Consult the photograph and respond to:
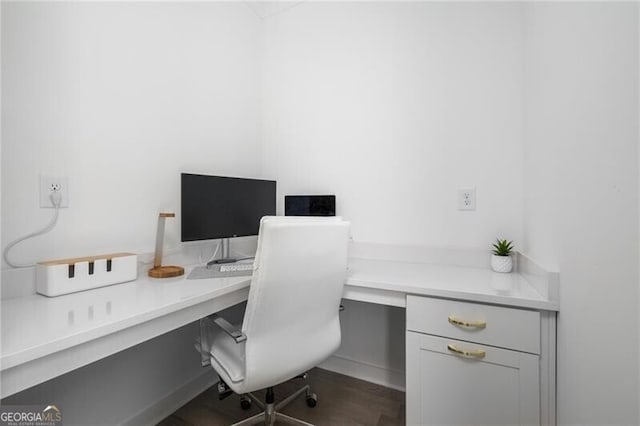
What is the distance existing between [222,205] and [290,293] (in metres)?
0.75

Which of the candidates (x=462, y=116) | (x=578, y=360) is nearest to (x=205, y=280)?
(x=578, y=360)

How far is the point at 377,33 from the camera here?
1.82m

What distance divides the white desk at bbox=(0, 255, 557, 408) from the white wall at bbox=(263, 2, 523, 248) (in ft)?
1.30

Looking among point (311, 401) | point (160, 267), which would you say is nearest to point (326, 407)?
point (311, 401)

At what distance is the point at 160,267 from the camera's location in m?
1.36

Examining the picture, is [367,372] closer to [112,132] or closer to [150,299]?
[150,299]

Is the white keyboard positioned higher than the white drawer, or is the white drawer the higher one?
the white keyboard

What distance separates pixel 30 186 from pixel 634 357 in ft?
6.01

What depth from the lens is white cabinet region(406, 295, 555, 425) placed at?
3.35 feet

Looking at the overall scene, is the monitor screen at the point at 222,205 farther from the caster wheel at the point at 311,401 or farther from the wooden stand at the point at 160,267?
the caster wheel at the point at 311,401

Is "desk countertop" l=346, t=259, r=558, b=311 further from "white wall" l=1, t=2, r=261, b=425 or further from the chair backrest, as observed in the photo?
"white wall" l=1, t=2, r=261, b=425

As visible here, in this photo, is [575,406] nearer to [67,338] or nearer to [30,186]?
[67,338]

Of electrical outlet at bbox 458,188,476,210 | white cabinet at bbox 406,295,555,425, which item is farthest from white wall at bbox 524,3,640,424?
electrical outlet at bbox 458,188,476,210

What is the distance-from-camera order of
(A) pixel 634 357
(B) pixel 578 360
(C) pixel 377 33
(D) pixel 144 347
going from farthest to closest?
1. (C) pixel 377 33
2. (D) pixel 144 347
3. (B) pixel 578 360
4. (A) pixel 634 357
